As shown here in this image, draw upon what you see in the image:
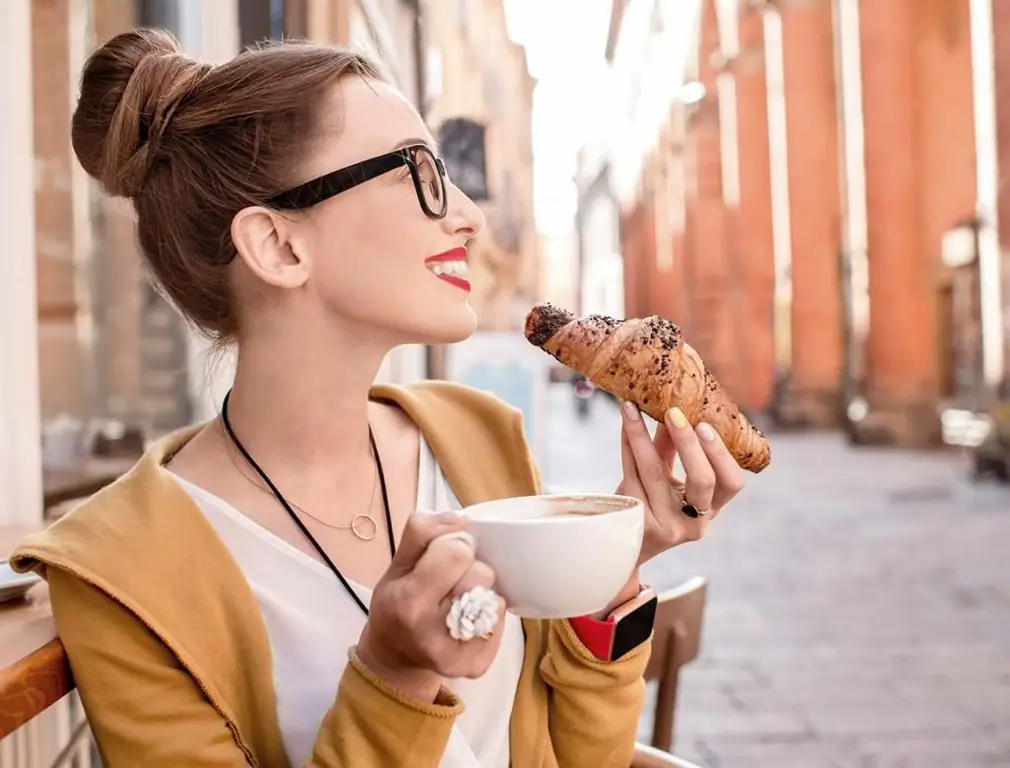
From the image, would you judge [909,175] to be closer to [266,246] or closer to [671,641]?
[671,641]

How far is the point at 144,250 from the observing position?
1479 millimetres

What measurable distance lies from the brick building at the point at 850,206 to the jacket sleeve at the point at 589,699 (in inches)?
450

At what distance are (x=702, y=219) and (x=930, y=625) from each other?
85.2ft

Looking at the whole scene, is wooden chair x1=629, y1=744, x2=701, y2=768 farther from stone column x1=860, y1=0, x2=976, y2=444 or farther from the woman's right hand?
stone column x1=860, y1=0, x2=976, y2=444

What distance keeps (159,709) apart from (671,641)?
1.04 meters

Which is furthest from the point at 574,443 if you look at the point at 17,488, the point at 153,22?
the point at 17,488

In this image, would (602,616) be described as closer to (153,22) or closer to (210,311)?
(210,311)

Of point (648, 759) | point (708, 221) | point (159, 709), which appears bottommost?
point (648, 759)

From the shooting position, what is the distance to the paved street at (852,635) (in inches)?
141

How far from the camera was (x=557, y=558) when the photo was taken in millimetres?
868

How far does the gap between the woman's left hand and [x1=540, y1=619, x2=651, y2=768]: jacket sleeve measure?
206 millimetres

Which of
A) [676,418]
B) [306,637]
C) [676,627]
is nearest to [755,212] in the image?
[676,627]

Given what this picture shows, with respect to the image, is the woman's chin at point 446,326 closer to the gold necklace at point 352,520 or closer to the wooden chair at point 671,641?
the gold necklace at point 352,520

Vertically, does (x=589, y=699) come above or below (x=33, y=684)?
below
